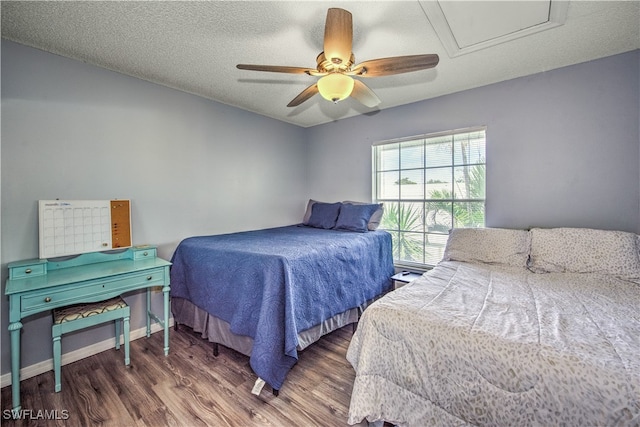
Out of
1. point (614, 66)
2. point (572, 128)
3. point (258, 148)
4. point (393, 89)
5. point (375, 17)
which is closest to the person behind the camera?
point (375, 17)

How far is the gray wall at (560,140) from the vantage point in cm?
213

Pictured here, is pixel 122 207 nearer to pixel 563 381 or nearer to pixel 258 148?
pixel 258 148

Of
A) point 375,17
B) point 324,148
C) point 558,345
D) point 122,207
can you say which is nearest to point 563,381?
point 558,345

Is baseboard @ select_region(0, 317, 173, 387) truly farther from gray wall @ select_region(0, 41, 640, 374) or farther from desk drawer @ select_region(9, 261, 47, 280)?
desk drawer @ select_region(9, 261, 47, 280)

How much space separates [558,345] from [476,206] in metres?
2.04

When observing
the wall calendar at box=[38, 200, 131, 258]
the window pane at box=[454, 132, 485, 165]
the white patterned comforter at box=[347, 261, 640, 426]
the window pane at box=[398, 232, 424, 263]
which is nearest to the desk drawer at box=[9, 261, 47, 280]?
the wall calendar at box=[38, 200, 131, 258]

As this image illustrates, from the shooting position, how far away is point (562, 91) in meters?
2.35

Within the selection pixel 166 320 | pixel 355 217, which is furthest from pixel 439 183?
pixel 166 320

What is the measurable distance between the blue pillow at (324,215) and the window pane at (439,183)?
1.10 m

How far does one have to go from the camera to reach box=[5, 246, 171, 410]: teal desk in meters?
1.59

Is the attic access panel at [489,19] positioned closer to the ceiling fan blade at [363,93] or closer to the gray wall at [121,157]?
the ceiling fan blade at [363,93]

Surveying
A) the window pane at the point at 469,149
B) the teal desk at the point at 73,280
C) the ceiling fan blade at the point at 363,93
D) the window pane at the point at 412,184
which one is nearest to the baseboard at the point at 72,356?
the teal desk at the point at 73,280

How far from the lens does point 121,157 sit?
7.79 ft

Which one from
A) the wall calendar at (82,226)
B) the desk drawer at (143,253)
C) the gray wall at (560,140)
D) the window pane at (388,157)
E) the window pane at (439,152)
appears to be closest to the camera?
the wall calendar at (82,226)
